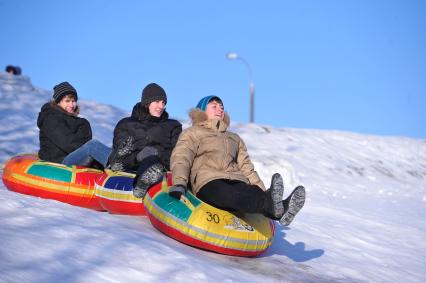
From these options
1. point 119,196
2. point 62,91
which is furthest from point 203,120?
point 62,91

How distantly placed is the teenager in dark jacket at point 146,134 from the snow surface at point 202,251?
0.73 metres

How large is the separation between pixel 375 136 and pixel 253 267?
20.4 meters

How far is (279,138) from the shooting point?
18.2m

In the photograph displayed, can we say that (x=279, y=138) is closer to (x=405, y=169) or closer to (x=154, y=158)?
(x=405, y=169)

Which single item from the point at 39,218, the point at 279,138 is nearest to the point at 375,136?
the point at 279,138

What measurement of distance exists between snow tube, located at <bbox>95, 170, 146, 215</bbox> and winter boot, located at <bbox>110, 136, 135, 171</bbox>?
0.59 feet

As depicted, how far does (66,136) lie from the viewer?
20.4 ft

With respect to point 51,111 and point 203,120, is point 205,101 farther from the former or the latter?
point 51,111

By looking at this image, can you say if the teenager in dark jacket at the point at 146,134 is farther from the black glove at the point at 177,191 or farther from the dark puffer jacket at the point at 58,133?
the black glove at the point at 177,191

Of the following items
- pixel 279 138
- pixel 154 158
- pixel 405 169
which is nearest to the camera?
pixel 154 158

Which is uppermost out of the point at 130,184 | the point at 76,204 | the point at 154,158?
the point at 154,158

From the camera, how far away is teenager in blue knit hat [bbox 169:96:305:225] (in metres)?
4.38

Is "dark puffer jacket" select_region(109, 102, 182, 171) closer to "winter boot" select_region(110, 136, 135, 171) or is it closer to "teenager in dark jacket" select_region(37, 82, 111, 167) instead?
"winter boot" select_region(110, 136, 135, 171)

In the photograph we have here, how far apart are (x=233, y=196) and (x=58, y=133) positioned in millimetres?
2677
